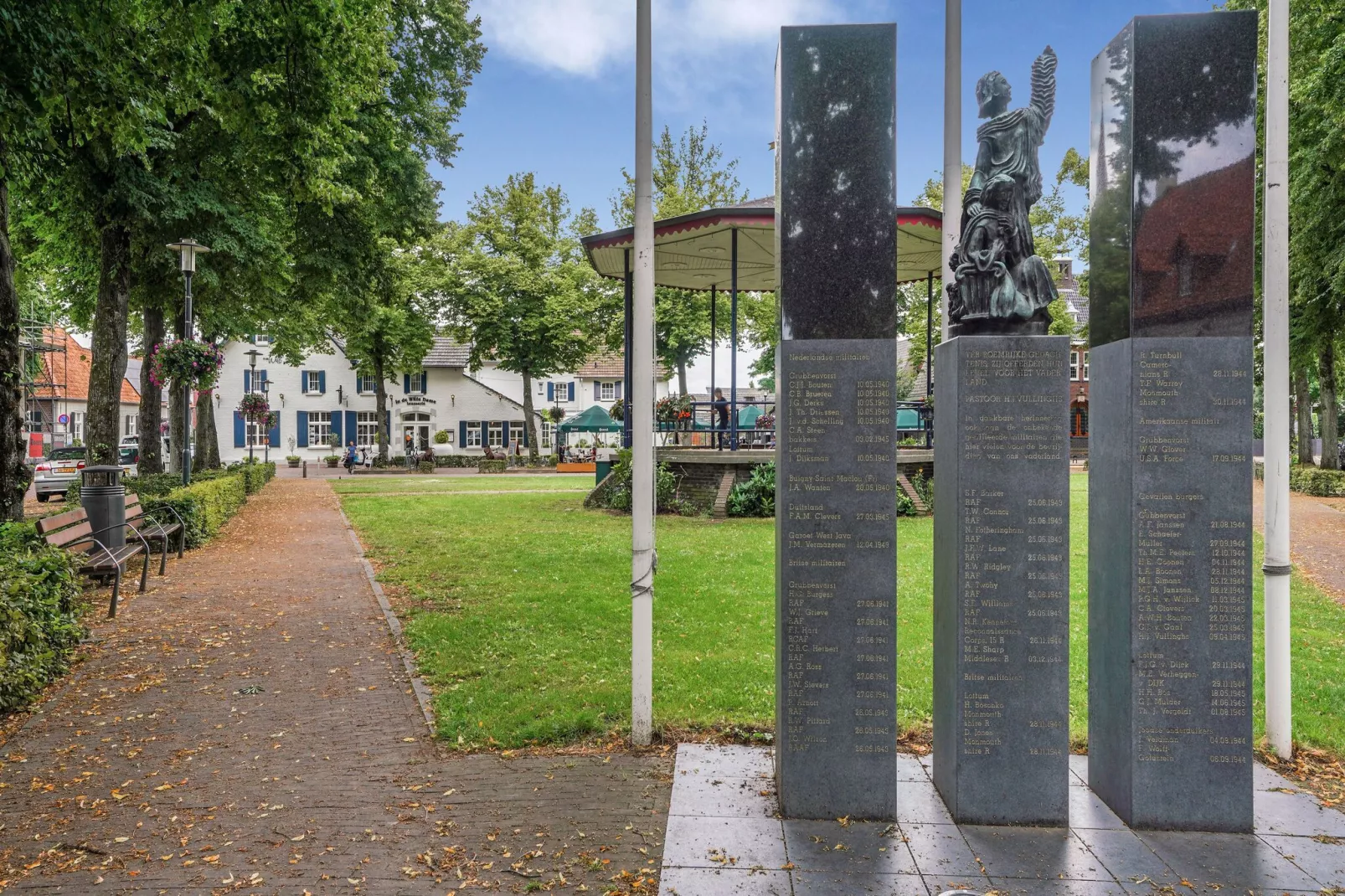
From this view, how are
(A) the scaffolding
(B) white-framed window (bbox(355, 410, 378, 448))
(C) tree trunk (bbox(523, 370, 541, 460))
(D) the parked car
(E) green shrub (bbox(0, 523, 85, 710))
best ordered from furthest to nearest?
(B) white-framed window (bbox(355, 410, 378, 448)), (A) the scaffolding, (C) tree trunk (bbox(523, 370, 541, 460)), (D) the parked car, (E) green shrub (bbox(0, 523, 85, 710))

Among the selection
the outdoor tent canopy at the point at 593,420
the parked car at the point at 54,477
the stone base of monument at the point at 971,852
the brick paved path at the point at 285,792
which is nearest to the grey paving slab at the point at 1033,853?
the stone base of monument at the point at 971,852

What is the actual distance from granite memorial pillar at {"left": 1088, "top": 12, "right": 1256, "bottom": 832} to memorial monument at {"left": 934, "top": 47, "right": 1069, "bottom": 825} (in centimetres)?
36

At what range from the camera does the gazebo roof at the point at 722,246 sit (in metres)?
14.1

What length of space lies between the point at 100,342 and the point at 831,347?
15.1 metres

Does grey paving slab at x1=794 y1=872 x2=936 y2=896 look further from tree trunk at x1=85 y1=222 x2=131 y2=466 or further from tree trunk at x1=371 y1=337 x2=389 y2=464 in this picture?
tree trunk at x1=371 y1=337 x2=389 y2=464

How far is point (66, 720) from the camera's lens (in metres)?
5.46

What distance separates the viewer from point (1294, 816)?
411 centimetres

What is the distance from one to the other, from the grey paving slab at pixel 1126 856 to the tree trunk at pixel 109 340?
51.6 feet

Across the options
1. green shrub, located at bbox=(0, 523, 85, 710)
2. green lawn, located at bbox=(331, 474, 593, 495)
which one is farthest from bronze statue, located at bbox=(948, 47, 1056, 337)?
green lawn, located at bbox=(331, 474, 593, 495)

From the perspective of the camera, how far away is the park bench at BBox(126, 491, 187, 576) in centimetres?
1062

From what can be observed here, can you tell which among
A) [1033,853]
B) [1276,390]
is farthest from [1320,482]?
[1033,853]

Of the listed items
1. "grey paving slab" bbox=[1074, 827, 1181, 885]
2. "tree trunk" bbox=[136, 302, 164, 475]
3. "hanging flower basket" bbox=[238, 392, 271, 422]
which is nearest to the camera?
"grey paving slab" bbox=[1074, 827, 1181, 885]

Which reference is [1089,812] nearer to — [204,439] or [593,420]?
[204,439]

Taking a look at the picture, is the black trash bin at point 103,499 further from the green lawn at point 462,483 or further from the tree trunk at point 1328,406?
the tree trunk at point 1328,406
